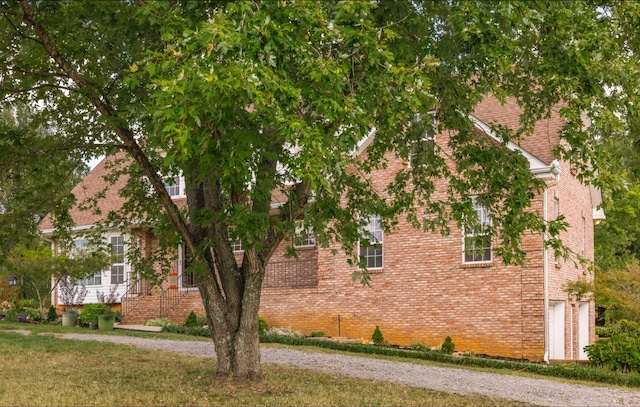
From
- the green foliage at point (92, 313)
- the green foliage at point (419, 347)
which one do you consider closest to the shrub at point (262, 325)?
the green foliage at point (419, 347)

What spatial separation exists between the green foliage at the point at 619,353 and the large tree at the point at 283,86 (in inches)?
255

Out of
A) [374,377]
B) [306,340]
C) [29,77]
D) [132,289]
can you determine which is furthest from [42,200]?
[132,289]

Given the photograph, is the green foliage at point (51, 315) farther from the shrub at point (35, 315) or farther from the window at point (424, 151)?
the window at point (424, 151)

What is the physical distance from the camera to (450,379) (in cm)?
1362

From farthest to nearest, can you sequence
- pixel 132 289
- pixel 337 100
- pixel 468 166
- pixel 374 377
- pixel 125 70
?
pixel 132 289 < pixel 374 377 < pixel 468 166 < pixel 125 70 < pixel 337 100

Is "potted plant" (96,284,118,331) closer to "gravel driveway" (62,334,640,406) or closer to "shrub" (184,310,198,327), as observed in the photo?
"shrub" (184,310,198,327)


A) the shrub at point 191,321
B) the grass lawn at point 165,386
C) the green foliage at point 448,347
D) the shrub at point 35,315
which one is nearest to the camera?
the grass lawn at point 165,386

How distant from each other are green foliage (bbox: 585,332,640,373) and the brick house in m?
1.53

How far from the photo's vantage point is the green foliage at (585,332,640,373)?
15609 mm

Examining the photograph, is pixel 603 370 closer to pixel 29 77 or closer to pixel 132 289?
pixel 29 77

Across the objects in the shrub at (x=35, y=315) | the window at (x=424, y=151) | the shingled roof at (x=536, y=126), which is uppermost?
the shingled roof at (x=536, y=126)

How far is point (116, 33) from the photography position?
30.3ft

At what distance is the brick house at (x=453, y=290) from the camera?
17.9 metres

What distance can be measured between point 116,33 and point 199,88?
10.1 feet
